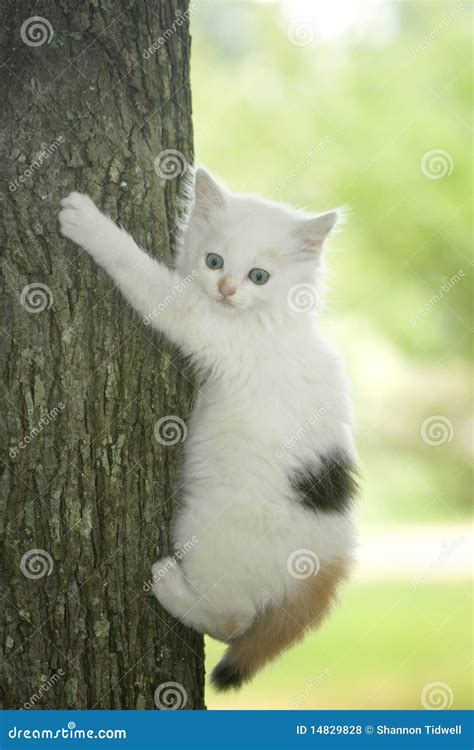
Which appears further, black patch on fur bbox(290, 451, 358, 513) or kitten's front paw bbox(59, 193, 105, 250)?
black patch on fur bbox(290, 451, 358, 513)

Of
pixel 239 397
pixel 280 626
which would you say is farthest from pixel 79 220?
pixel 280 626

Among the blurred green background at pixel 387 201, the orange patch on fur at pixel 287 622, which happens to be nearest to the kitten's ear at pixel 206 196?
the orange patch on fur at pixel 287 622

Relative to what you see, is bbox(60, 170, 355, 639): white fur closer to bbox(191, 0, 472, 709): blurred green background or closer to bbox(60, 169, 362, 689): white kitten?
bbox(60, 169, 362, 689): white kitten

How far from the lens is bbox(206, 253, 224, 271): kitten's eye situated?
2.13m

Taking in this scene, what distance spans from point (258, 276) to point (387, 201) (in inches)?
196

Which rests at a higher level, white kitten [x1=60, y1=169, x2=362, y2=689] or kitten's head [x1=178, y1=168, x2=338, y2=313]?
kitten's head [x1=178, y1=168, x2=338, y2=313]

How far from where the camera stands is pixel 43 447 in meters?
1.89

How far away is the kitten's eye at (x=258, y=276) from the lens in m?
2.13

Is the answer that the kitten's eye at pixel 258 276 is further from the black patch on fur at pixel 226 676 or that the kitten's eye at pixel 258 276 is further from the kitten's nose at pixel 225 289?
the black patch on fur at pixel 226 676

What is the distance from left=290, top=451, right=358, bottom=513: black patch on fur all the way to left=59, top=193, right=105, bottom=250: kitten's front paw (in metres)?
0.83

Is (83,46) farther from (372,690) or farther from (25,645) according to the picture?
(372,690)

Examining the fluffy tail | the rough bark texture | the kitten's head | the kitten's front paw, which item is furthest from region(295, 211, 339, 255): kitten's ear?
the fluffy tail

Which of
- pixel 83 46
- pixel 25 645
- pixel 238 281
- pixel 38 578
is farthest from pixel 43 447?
pixel 83 46

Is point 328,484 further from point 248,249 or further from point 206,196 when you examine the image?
point 206,196
